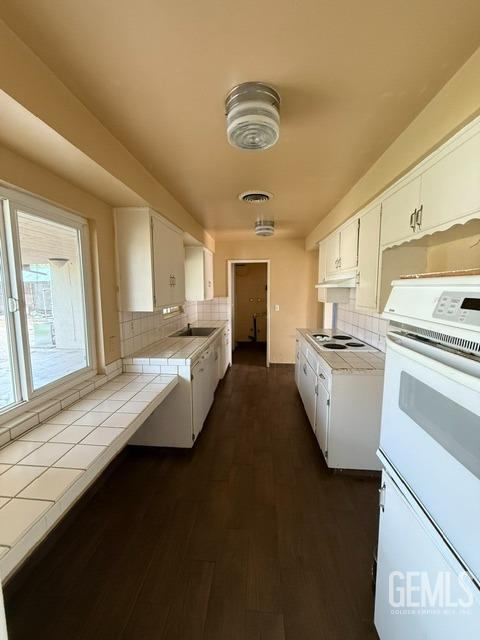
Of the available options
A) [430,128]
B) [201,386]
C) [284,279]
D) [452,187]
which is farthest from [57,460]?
[284,279]

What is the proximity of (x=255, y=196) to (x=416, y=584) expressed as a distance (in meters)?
2.73

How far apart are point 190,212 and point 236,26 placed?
2495 millimetres

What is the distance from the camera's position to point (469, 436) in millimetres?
633

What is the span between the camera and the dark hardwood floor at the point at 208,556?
127cm

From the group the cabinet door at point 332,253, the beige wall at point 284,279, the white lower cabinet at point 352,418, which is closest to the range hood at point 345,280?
the cabinet door at point 332,253

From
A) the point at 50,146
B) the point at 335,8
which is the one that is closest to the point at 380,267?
the point at 335,8

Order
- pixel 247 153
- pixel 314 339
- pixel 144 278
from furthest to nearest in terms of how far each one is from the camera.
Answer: pixel 314 339, pixel 144 278, pixel 247 153

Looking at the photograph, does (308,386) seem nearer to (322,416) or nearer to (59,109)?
(322,416)

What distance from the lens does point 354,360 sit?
2.38 meters

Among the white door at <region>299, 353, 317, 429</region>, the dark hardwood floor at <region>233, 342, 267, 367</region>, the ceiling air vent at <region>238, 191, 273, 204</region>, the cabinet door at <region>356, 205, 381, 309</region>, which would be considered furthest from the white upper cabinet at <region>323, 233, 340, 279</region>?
the dark hardwood floor at <region>233, 342, 267, 367</region>

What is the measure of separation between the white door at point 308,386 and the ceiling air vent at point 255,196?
1779 millimetres

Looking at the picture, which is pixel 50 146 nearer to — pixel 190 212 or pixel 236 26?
pixel 236 26

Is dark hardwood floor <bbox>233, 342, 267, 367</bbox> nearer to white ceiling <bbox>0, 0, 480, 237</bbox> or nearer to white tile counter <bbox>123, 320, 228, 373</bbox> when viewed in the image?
white tile counter <bbox>123, 320, 228, 373</bbox>

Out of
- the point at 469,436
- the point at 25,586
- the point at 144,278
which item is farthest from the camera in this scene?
the point at 144,278
